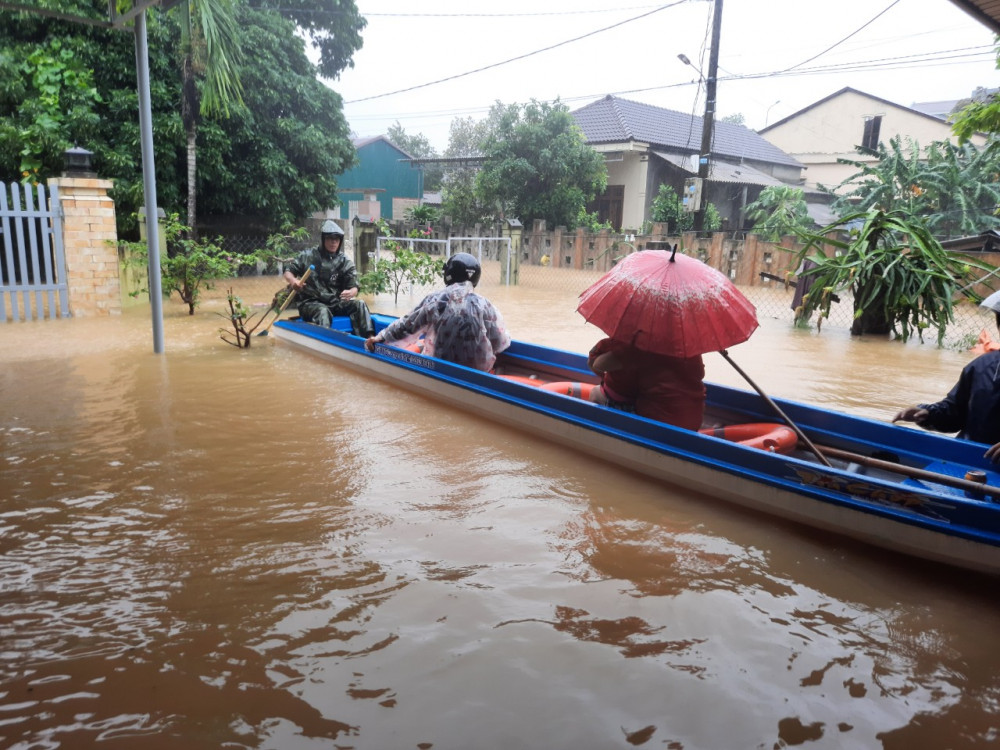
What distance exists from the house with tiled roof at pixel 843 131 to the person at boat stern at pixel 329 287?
21.8 m

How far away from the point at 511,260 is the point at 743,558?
41.8 ft

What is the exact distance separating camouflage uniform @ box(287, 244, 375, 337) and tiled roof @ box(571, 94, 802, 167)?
55.5ft

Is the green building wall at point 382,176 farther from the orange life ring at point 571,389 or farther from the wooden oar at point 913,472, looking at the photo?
the wooden oar at point 913,472

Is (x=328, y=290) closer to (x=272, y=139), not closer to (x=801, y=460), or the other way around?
(x=801, y=460)

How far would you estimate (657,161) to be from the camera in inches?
927

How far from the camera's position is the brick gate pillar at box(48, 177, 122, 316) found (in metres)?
9.57

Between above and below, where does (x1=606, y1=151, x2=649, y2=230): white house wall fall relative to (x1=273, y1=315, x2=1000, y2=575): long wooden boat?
above

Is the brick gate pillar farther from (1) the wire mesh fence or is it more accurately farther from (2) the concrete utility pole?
(2) the concrete utility pole

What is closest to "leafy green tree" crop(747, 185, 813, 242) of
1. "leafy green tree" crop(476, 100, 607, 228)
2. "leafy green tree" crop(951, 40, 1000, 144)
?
"leafy green tree" crop(476, 100, 607, 228)

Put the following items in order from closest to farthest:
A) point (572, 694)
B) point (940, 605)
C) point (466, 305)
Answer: point (572, 694) < point (940, 605) < point (466, 305)

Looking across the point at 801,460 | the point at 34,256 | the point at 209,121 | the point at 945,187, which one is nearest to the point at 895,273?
the point at 801,460

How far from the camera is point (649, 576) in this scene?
10.7 ft

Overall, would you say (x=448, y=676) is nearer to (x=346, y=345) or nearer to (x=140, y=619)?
(x=140, y=619)

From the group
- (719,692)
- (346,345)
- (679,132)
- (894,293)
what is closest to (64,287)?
(346,345)
